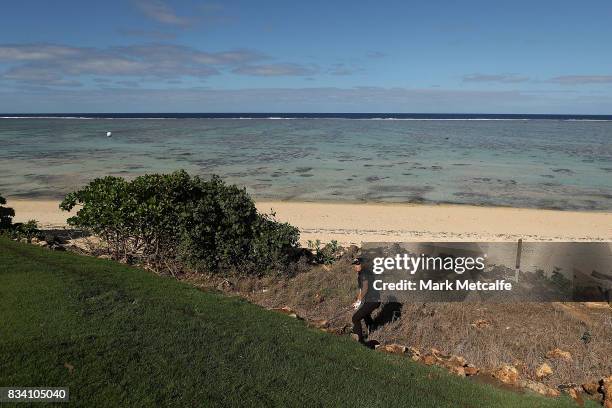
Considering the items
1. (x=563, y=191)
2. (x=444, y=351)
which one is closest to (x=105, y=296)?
(x=444, y=351)

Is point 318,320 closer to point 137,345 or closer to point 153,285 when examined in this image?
point 153,285

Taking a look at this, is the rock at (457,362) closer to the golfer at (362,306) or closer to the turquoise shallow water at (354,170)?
the golfer at (362,306)

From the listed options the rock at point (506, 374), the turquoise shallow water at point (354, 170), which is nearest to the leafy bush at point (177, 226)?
the rock at point (506, 374)

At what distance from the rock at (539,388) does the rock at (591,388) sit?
0.44 meters

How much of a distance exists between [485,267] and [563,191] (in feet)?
66.8

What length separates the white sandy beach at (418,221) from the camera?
17.4 m

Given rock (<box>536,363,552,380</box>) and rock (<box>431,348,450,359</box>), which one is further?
rock (<box>431,348,450,359</box>)

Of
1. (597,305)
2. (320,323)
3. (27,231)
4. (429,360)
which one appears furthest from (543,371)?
(27,231)

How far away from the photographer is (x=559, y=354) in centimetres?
763

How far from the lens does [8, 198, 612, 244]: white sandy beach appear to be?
17422 mm

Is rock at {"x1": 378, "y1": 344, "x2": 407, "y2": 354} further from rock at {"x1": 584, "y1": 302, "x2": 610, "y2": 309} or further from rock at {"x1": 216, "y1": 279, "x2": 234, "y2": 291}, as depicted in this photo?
rock at {"x1": 584, "y1": 302, "x2": 610, "y2": 309}

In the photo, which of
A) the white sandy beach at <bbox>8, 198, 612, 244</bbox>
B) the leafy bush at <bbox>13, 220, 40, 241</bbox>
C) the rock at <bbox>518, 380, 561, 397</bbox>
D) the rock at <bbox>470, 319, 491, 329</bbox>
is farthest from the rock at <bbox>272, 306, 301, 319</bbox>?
the white sandy beach at <bbox>8, 198, 612, 244</bbox>

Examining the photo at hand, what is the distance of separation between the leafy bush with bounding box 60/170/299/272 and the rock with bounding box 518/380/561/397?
5316mm

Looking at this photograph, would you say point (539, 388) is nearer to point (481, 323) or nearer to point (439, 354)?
point (439, 354)
